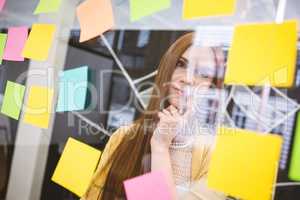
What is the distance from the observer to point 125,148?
3.22ft

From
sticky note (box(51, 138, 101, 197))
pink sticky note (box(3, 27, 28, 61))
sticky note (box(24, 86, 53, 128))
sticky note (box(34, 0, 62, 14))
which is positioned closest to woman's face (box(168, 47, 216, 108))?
sticky note (box(51, 138, 101, 197))

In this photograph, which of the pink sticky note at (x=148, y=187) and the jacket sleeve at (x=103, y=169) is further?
the jacket sleeve at (x=103, y=169)

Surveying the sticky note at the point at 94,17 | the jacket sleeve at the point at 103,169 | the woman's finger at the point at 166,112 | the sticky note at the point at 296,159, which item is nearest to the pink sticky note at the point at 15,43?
the sticky note at the point at 94,17

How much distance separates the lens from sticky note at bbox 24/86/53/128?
1.17 meters

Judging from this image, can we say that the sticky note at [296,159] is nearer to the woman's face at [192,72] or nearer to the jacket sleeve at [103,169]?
the woman's face at [192,72]

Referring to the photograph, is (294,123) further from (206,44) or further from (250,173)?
(206,44)

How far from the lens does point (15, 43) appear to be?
1316 mm

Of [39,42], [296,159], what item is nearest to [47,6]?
[39,42]

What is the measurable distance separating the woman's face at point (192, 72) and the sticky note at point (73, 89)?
35cm

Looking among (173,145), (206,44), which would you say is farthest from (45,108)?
(206,44)

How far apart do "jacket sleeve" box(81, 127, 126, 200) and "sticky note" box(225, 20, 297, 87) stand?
417 mm

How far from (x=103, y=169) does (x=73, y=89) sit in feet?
1.06

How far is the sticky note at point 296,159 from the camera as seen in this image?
71cm

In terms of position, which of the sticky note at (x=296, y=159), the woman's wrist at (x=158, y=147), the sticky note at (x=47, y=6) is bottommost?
the woman's wrist at (x=158, y=147)
